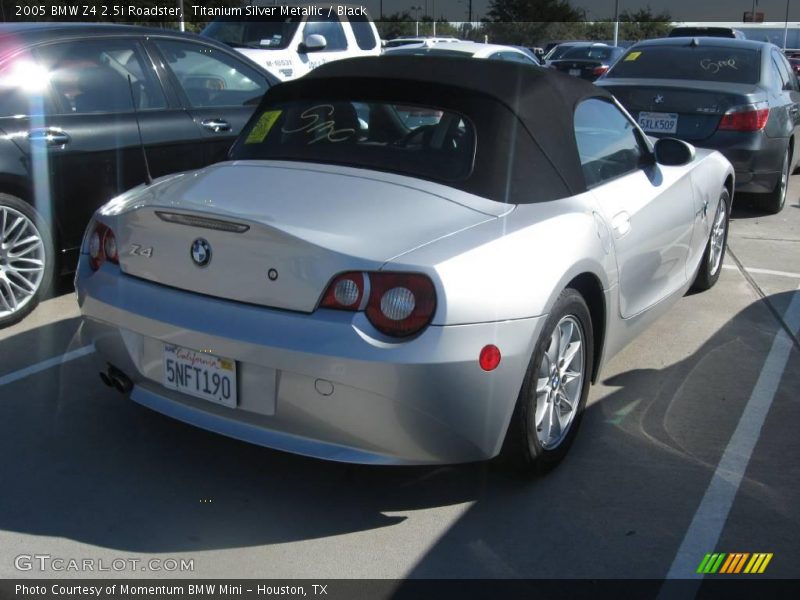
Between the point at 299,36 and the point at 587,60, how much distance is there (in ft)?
35.5

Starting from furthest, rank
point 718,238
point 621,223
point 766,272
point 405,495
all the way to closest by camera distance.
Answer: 1. point 766,272
2. point 718,238
3. point 621,223
4. point 405,495

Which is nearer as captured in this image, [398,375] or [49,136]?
[398,375]

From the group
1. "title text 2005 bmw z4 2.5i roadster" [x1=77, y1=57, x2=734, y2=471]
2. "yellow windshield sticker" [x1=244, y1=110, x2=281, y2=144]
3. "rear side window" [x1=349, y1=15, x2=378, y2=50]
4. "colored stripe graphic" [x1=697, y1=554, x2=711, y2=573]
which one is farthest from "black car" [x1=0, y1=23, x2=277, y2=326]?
"rear side window" [x1=349, y1=15, x2=378, y2=50]

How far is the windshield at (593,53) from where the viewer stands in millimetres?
21969

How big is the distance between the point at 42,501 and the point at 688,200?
3.36m

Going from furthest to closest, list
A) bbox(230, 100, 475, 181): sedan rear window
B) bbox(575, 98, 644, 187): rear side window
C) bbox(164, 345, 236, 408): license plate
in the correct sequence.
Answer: bbox(575, 98, 644, 187): rear side window, bbox(230, 100, 475, 181): sedan rear window, bbox(164, 345, 236, 408): license plate

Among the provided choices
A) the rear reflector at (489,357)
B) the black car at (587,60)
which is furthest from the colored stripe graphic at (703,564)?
the black car at (587,60)

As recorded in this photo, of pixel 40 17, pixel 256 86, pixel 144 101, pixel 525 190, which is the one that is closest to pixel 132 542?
pixel 525 190

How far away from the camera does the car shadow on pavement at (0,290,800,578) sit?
3.05 metres

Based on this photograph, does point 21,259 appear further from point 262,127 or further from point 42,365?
point 262,127

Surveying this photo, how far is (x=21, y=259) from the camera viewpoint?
16.6 ft

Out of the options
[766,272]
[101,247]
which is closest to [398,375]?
[101,247]

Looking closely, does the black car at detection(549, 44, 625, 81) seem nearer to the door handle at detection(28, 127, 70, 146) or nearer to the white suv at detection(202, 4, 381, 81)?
the white suv at detection(202, 4, 381, 81)

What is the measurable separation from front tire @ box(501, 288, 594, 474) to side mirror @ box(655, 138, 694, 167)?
1.35 meters
